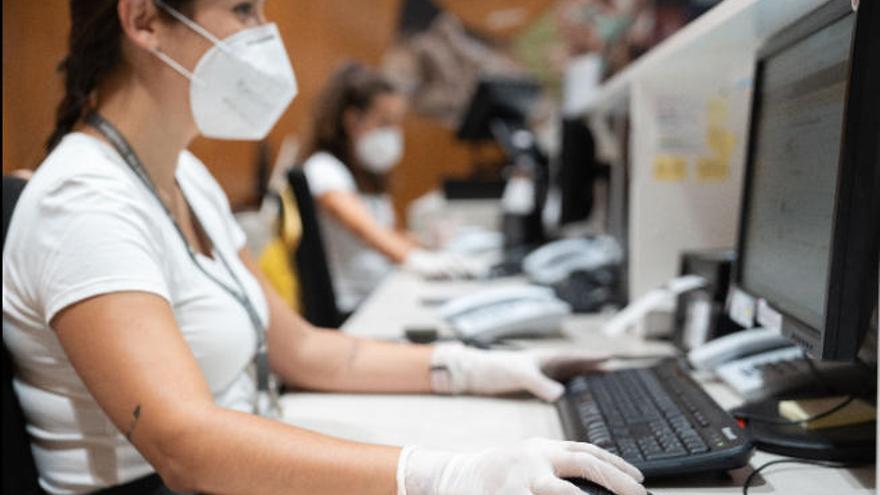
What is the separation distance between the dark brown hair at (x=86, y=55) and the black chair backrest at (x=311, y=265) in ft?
3.53

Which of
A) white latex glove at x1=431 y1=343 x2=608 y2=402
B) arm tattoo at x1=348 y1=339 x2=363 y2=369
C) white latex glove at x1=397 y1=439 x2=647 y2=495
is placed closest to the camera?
white latex glove at x1=397 y1=439 x2=647 y2=495

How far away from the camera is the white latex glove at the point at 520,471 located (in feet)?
2.20

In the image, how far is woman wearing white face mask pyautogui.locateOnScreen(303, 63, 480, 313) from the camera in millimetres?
2904

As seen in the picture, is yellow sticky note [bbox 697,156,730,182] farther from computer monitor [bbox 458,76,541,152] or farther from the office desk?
computer monitor [bbox 458,76,541,152]

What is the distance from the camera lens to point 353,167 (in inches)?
123

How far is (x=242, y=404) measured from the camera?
1064 millimetres

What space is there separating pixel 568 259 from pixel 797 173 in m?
1.47

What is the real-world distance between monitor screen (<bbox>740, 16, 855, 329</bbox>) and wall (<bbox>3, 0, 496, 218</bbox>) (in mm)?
744

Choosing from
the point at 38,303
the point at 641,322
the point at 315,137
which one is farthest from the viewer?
the point at 315,137

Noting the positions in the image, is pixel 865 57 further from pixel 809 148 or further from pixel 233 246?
pixel 233 246

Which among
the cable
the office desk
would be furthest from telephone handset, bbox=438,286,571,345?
the cable

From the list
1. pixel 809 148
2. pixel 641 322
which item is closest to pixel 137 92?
A: pixel 809 148

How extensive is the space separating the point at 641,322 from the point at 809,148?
681mm

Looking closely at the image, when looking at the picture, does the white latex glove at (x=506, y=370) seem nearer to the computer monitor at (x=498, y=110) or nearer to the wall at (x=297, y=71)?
the wall at (x=297, y=71)
